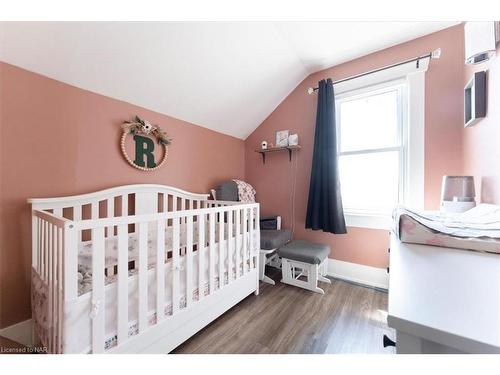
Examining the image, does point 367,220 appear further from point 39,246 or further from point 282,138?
point 39,246

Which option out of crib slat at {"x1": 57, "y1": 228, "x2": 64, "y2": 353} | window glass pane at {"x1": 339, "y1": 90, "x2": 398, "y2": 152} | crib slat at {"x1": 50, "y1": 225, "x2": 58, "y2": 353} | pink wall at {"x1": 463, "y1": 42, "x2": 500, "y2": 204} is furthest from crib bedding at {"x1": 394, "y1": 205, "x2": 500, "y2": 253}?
window glass pane at {"x1": 339, "y1": 90, "x2": 398, "y2": 152}

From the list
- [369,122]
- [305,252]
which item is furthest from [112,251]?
[369,122]

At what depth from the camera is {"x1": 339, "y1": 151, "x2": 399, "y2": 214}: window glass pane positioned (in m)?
2.07

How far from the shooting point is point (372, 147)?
217 centimetres

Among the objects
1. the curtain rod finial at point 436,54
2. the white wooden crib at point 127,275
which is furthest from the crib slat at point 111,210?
the curtain rod finial at point 436,54

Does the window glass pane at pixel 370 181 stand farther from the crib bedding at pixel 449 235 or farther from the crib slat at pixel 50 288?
the crib slat at pixel 50 288

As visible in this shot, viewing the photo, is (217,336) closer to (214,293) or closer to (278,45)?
(214,293)

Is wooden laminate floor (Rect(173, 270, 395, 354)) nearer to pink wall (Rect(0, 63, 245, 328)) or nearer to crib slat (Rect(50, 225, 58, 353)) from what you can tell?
crib slat (Rect(50, 225, 58, 353))

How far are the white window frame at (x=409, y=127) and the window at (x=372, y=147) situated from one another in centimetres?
1

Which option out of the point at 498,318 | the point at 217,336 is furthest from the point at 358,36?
the point at 217,336

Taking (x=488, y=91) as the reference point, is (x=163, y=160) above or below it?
below

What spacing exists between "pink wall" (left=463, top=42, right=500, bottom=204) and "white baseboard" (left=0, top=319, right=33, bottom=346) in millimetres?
2927

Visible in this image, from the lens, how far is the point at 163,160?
197 centimetres
